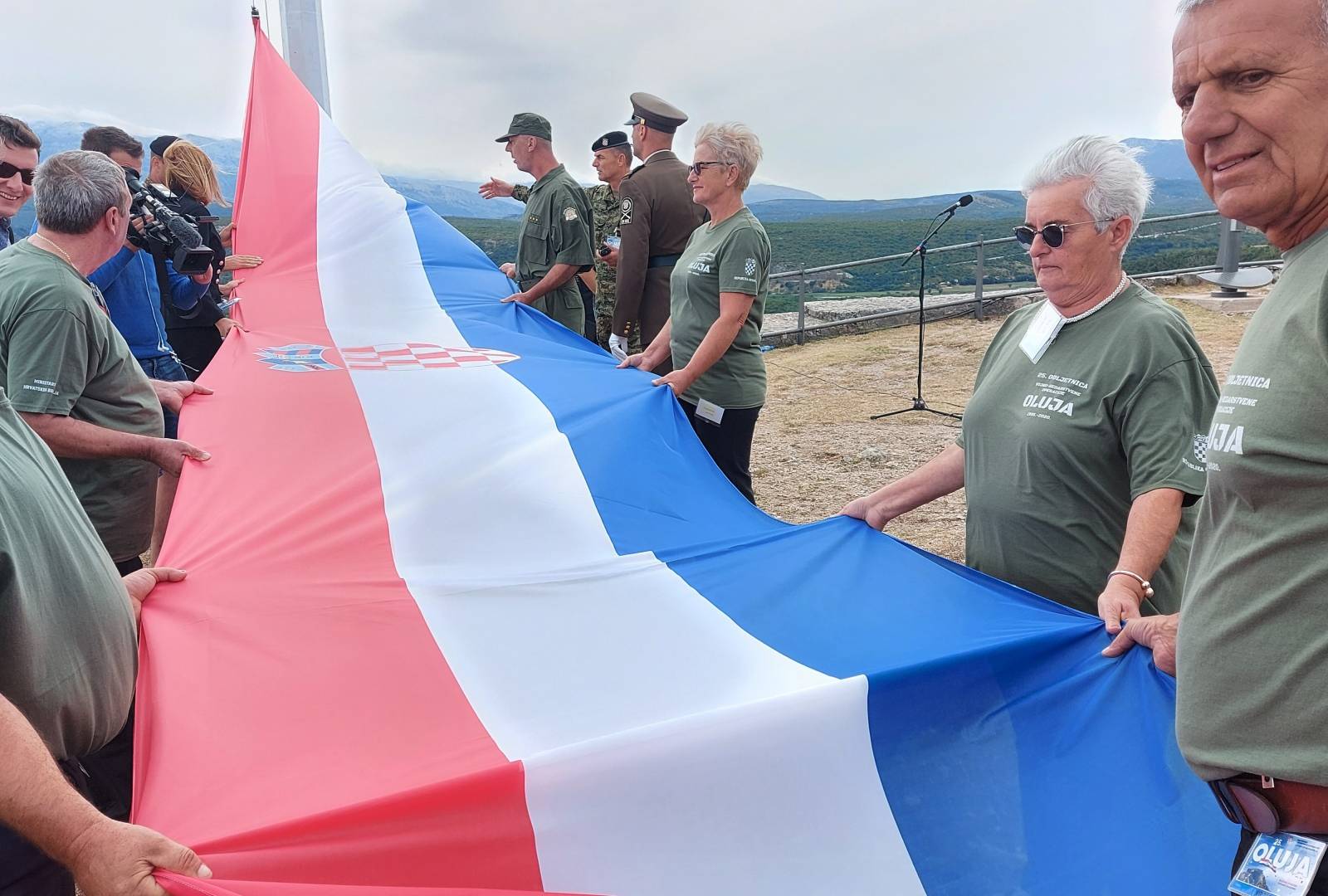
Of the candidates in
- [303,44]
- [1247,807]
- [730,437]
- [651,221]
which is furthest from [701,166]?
[303,44]

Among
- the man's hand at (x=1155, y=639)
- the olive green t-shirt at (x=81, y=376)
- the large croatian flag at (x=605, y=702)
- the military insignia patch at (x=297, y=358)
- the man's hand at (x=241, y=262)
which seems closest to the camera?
the large croatian flag at (x=605, y=702)

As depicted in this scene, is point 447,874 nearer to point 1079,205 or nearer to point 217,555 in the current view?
point 217,555

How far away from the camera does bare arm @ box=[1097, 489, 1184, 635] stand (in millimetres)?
1574

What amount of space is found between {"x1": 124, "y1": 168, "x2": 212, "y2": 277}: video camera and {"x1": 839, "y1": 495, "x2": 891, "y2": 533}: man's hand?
2.58m

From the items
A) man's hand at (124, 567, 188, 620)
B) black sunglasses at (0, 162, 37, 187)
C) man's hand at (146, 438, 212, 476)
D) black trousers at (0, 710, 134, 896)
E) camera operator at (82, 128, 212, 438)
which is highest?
black sunglasses at (0, 162, 37, 187)

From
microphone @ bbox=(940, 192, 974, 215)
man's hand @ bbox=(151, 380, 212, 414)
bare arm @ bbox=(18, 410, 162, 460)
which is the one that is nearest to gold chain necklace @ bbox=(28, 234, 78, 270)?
bare arm @ bbox=(18, 410, 162, 460)

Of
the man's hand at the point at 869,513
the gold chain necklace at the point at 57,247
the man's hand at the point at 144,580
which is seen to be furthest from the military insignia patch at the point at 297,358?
the man's hand at the point at 869,513

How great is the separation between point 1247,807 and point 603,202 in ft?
17.1

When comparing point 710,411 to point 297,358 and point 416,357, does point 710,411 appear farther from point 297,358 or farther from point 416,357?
point 297,358

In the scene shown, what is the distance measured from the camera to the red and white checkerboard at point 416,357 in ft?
10.8

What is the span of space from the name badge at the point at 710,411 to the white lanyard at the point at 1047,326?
1.59 m

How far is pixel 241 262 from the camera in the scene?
168 inches

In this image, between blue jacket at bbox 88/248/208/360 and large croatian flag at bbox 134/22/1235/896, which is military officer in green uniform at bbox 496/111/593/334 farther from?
large croatian flag at bbox 134/22/1235/896

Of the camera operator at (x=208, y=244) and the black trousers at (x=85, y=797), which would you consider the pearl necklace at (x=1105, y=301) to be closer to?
the black trousers at (x=85, y=797)
